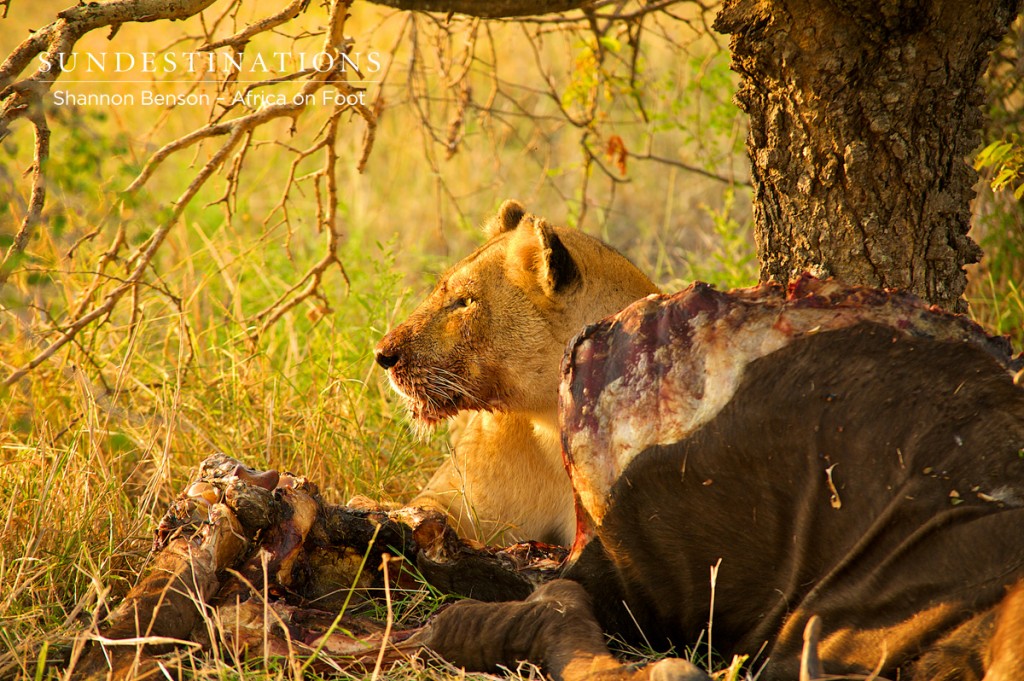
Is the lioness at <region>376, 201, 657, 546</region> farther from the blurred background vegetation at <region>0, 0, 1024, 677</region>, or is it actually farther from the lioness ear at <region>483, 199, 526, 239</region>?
the blurred background vegetation at <region>0, 0, 1024, 677</region>

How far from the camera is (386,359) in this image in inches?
130

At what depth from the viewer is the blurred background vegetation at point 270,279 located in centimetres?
293

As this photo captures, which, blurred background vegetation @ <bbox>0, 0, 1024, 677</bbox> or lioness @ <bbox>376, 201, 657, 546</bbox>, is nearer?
blurred background vegetation @ <bbox>0, 0, 1024, 677</bbox>

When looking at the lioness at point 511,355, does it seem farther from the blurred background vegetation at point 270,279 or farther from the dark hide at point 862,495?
the dark hide at point 862,495

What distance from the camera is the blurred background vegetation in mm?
2930

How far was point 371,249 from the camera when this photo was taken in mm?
6902

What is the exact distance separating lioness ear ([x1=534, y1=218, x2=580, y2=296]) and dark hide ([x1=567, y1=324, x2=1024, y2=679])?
3.29 ft

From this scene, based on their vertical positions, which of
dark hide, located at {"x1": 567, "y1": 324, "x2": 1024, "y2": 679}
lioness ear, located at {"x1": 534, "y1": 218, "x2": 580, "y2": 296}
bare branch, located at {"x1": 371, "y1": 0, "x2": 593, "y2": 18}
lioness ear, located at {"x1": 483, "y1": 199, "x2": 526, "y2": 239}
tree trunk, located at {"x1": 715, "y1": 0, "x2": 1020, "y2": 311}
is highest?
bare branch, located at {"x1": 371, "y1": 0, "x2": 593, "y2": 18}

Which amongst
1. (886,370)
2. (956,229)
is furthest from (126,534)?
(956,229)

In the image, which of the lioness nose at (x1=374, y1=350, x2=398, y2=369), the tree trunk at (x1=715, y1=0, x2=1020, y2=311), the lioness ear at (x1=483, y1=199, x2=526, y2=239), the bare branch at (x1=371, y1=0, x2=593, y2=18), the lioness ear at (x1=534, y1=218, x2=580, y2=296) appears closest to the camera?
the bare branch at (x1=371, y1=0, x2=593, y2=18)

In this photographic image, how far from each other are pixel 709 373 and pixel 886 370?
0.35m

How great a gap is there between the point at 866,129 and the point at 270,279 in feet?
11.3

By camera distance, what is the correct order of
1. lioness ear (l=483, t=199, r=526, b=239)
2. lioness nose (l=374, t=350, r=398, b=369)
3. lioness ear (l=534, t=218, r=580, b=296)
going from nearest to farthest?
lioness ear (l=534, t=218, r=580, b=296) → lioness nose (l=374, t=350, r=398, b=369) → lioness ear (l=483, t=199, r=526, b=239)

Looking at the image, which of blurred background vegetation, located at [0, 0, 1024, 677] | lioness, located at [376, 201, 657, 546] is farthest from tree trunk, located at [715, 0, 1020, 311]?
lioness, located at [376, 201, 657, 546]
